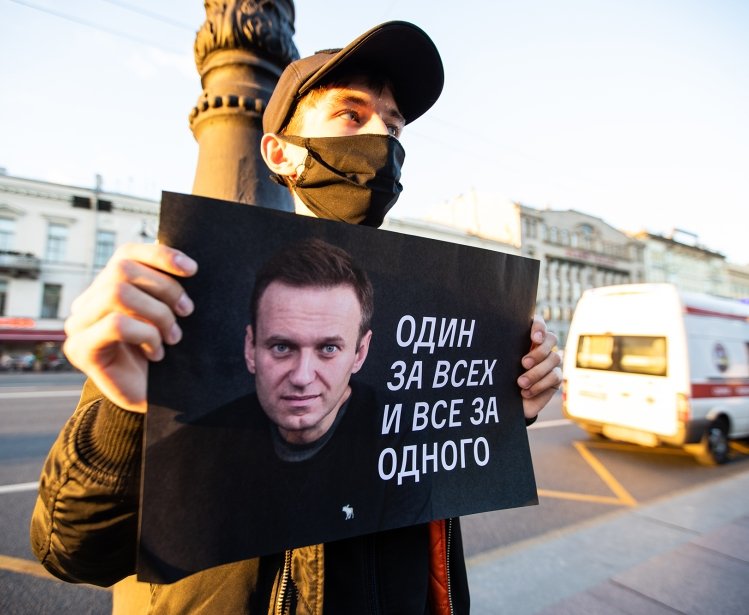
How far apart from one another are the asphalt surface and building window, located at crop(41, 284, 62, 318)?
975 inches

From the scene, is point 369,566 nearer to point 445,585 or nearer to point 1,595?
point 445,585

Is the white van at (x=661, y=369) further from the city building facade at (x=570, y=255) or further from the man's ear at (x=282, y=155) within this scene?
the city building facade at (x=570, y=255)

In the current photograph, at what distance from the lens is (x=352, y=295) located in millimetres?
782

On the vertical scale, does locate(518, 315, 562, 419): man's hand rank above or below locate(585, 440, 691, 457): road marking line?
above

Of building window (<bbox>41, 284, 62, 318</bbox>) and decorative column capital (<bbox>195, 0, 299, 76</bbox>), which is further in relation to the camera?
building window (<bbox>41, 284, 62, 318</bbox>)

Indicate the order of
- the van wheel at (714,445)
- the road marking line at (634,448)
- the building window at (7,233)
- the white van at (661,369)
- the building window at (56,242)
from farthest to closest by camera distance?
1. the building window at (56,242)
2. the building window at (7,233)
3. the road marking line at (634,448)
4. the van wheel at (714,445)
5. the white van at (661,369)

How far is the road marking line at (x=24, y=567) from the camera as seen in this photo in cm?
252

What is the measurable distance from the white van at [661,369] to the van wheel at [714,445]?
1 centimetres

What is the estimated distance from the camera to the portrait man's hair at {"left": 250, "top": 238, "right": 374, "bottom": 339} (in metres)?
0.70

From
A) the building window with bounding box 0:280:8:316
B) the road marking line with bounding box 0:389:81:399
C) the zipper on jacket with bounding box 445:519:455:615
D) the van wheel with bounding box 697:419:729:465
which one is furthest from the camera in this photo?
the building window with bounding box 0:280:8:316

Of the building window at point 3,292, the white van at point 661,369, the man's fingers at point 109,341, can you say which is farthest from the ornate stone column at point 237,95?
the building window at point 3,292

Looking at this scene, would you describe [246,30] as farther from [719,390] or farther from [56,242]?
[56,242]

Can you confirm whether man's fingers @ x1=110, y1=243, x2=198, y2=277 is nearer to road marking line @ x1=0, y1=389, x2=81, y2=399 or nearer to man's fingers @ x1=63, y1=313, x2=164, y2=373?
man's fingers @ x1=63, y1=313, x2=164, y2=373

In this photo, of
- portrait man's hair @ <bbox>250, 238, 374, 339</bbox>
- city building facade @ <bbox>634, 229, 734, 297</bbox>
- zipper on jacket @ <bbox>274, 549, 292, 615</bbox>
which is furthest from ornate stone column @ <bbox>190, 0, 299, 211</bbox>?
city building facade @ <bbox>634, 229, 734, 297</bbox>
